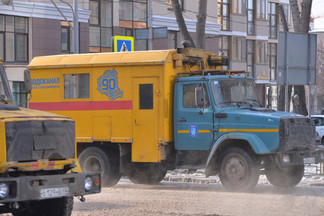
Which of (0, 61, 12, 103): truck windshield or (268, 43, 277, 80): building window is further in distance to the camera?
(268, 43, 277, 80): building window

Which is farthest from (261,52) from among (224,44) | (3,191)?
(3,191)

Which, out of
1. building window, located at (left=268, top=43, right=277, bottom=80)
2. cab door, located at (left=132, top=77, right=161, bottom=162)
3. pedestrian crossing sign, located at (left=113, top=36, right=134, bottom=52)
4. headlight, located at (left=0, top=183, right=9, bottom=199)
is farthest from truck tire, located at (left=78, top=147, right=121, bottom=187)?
building window, located at (left=268, top=43, right=277, bottom=80)

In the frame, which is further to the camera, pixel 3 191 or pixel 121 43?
pixel 121 43

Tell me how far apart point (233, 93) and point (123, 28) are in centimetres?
3145

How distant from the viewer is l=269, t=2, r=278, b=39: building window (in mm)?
67125

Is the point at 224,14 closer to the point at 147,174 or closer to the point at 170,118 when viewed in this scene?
the point at 147,174

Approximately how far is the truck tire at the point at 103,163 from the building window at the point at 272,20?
51565 millimetres

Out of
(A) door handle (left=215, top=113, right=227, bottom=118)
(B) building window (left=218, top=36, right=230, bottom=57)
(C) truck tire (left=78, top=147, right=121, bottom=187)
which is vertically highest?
(B) building window (left=218, top=36, right=230, bottom=57)

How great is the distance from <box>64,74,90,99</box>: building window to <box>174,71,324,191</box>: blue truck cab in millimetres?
2214

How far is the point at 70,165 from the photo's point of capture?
10219mm

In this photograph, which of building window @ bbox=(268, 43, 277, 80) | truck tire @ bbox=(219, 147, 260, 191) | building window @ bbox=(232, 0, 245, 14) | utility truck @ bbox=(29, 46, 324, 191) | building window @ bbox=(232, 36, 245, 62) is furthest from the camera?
building window @ bbox=(268, 43, 277, 80)

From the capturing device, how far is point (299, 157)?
15.5 metres

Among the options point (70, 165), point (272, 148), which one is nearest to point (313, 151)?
point (272, 148)

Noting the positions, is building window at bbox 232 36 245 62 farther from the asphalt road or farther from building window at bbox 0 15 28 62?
the asphalt road
